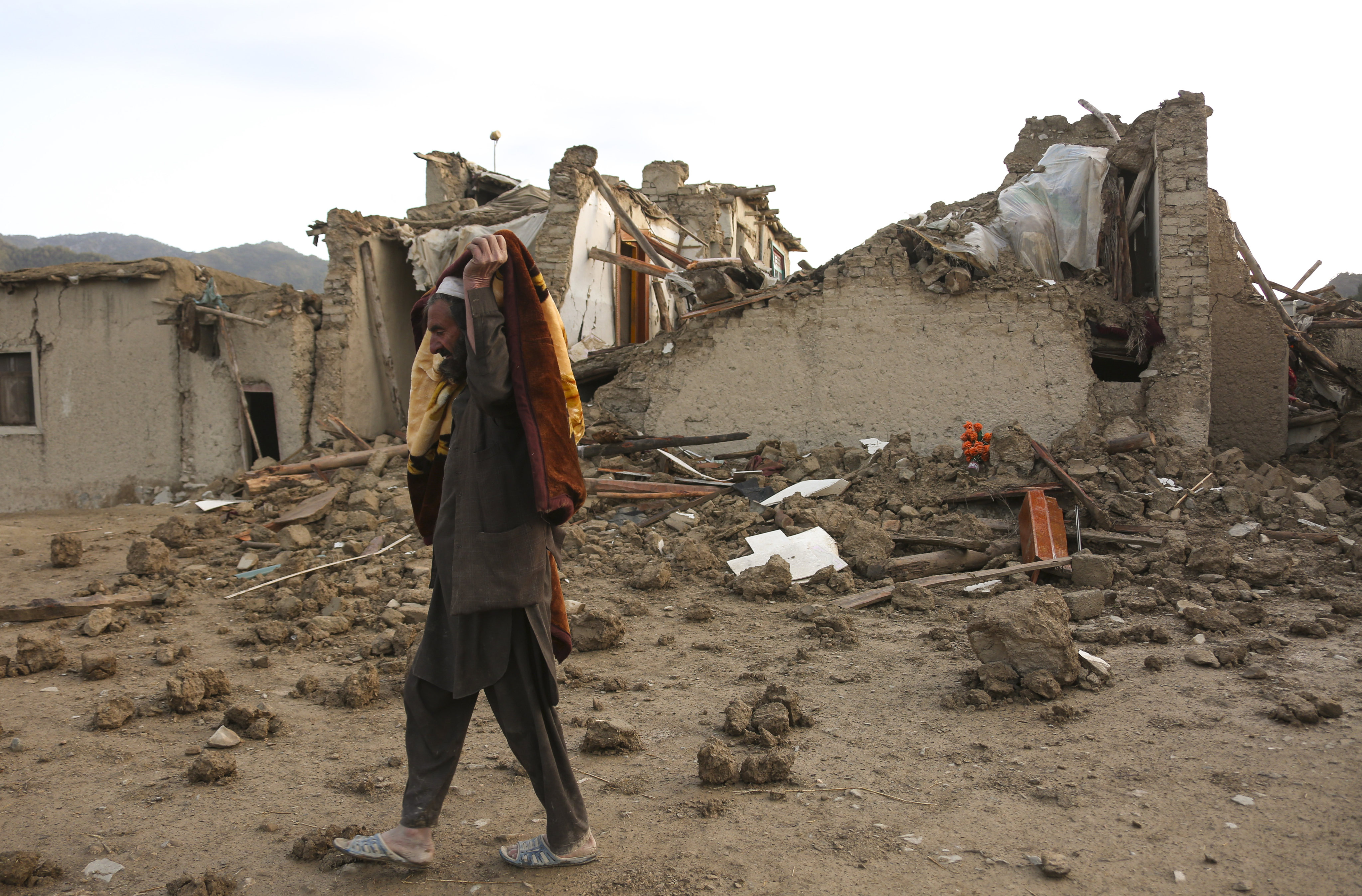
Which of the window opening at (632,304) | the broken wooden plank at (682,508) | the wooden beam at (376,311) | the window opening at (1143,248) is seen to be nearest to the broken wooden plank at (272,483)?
the wooden beam at (376,311)

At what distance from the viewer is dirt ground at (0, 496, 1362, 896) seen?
2.23 m

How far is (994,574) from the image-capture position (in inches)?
206

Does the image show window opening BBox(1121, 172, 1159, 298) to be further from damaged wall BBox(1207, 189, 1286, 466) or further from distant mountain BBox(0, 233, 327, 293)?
distant mountain BBox(0, 233, 327, 293)

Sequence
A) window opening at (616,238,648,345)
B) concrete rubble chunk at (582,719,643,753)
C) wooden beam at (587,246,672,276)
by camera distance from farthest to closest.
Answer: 1. window opening at (616,238,648,345)
2. wooden beam at (587,246,672,276)
3. concrete rubble chunk at (582,719,643,753)

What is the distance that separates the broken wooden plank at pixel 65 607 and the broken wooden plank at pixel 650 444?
3.95 metres

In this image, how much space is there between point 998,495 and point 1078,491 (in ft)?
1.82

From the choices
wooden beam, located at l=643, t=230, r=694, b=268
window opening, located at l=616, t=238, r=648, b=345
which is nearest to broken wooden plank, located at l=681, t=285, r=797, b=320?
wooden beam, located at l=643, t=230, r=694, b=268

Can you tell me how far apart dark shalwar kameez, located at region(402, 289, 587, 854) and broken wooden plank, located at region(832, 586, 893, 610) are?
9.48 feet

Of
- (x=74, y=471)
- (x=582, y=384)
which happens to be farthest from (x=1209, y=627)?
(x=74, y=471)

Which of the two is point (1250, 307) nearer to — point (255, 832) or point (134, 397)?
point (255, 832)

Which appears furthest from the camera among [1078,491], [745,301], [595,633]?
[745,301]

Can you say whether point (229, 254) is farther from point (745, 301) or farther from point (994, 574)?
point (994, 574)

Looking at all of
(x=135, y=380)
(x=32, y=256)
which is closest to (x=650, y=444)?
(x=135, y=380)

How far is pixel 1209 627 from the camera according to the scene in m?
4.12
